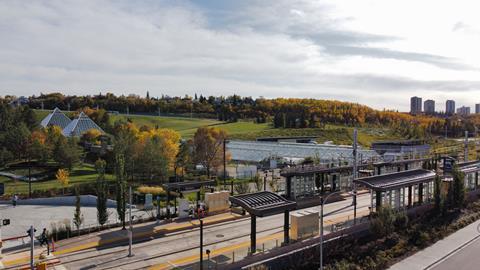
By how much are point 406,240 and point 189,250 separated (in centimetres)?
1518

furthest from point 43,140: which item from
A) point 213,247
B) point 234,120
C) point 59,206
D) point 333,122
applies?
point 333,122

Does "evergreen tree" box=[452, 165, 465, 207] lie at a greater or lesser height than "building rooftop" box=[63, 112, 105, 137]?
lesser

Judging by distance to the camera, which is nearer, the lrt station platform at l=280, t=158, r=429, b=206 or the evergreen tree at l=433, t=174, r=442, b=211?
the evergreen tree at l=433, t=174, r=442, b=211

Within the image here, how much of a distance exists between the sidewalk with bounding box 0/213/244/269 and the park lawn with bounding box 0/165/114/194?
21.1m

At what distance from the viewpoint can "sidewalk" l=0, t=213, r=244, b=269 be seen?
2331 centimetres

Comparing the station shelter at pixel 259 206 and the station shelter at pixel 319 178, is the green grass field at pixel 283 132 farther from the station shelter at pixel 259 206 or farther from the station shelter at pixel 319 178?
the station shelter at pixel 259 206

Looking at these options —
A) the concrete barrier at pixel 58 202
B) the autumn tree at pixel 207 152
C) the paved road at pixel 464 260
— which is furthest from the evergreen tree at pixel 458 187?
the concrete barrier at pixel 58 202

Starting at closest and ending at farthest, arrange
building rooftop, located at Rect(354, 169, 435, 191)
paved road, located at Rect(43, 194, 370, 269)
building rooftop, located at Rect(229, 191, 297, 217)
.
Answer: paved road, located at Rect(43, 194, 370, 269) < building rooftop, located at Rect(229, 191, 297, 217) < building rooftop, located at Rect(354, 169, 435, 191)

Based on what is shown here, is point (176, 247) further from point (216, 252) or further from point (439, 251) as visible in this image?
point (439, 251)

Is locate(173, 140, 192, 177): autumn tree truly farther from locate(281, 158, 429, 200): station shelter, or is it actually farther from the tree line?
the tree line

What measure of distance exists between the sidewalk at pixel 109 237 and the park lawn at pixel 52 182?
830 inches

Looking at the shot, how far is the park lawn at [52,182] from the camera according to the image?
46537mm

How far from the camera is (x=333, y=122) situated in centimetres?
15062

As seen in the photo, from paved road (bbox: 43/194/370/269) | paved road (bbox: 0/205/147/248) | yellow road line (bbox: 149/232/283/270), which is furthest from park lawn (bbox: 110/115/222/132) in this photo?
yellow road line (bbox: 149/232/283/270)
